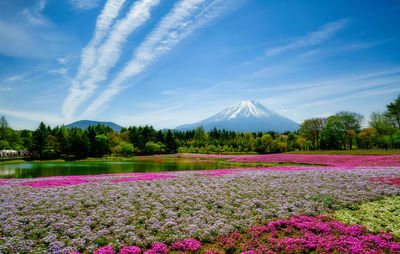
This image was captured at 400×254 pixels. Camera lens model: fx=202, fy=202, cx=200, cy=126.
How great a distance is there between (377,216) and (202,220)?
955cm

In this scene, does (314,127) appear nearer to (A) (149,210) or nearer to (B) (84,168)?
(B) (84,168)

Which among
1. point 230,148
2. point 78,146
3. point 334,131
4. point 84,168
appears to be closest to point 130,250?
point 84,168

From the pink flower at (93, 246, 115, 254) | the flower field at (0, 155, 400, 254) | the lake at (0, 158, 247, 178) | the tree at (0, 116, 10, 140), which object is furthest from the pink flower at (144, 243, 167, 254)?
the tree at (0, 116, 10, 140)

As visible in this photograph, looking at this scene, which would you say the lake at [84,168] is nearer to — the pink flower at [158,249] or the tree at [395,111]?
the pink flower at [158,249]

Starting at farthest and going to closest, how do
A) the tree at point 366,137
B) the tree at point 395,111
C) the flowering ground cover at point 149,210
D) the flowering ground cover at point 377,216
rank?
the tree at point 366,137 → the tree at point 395,111 → the flowering ground cover at point 377,216 → the flowering ground cover at point 149,210

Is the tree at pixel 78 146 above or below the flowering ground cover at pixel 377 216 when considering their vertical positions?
above

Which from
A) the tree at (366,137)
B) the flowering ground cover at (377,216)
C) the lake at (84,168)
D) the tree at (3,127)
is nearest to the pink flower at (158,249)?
the flowering ground cover at (377,216)

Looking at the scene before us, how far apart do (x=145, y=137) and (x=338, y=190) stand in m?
104

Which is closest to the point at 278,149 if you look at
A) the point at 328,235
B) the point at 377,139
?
the point at 377,139

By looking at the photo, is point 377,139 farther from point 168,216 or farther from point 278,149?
point 168,216

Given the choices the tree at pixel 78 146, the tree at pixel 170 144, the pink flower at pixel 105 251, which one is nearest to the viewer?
the pink flower at pixel 105 251

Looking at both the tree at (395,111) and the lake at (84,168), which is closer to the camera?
the lake at (84,168)

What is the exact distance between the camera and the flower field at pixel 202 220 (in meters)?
8.34

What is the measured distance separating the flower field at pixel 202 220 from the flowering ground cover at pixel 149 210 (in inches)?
1.9
